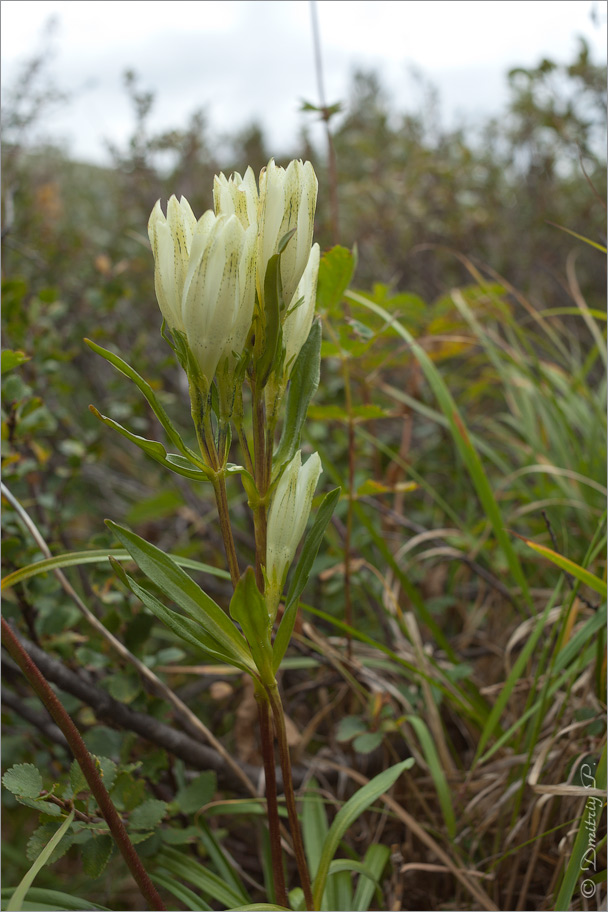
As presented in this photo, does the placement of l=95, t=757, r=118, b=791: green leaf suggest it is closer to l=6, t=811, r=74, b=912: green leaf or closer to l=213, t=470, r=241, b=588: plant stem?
l=6, t=811, r=74, b=912: green leaf

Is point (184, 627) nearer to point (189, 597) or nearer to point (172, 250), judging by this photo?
point (189, 597)

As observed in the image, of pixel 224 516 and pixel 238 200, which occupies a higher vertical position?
pixel 238 200

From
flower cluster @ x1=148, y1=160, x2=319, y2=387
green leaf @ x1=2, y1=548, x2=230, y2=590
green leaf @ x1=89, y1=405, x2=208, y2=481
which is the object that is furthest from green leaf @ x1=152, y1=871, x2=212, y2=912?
flower cluster @ x1=148, y1=160, x2=319, y2=387

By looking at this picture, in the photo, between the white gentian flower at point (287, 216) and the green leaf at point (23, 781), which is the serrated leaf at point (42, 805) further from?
the white gentian flower at point (287, 216)

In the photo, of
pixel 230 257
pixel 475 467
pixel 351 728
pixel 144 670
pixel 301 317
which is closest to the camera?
pixel 230 257

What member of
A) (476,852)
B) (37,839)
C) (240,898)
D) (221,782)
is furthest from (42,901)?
(476,852)

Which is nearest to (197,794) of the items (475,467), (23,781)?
(23,781)
